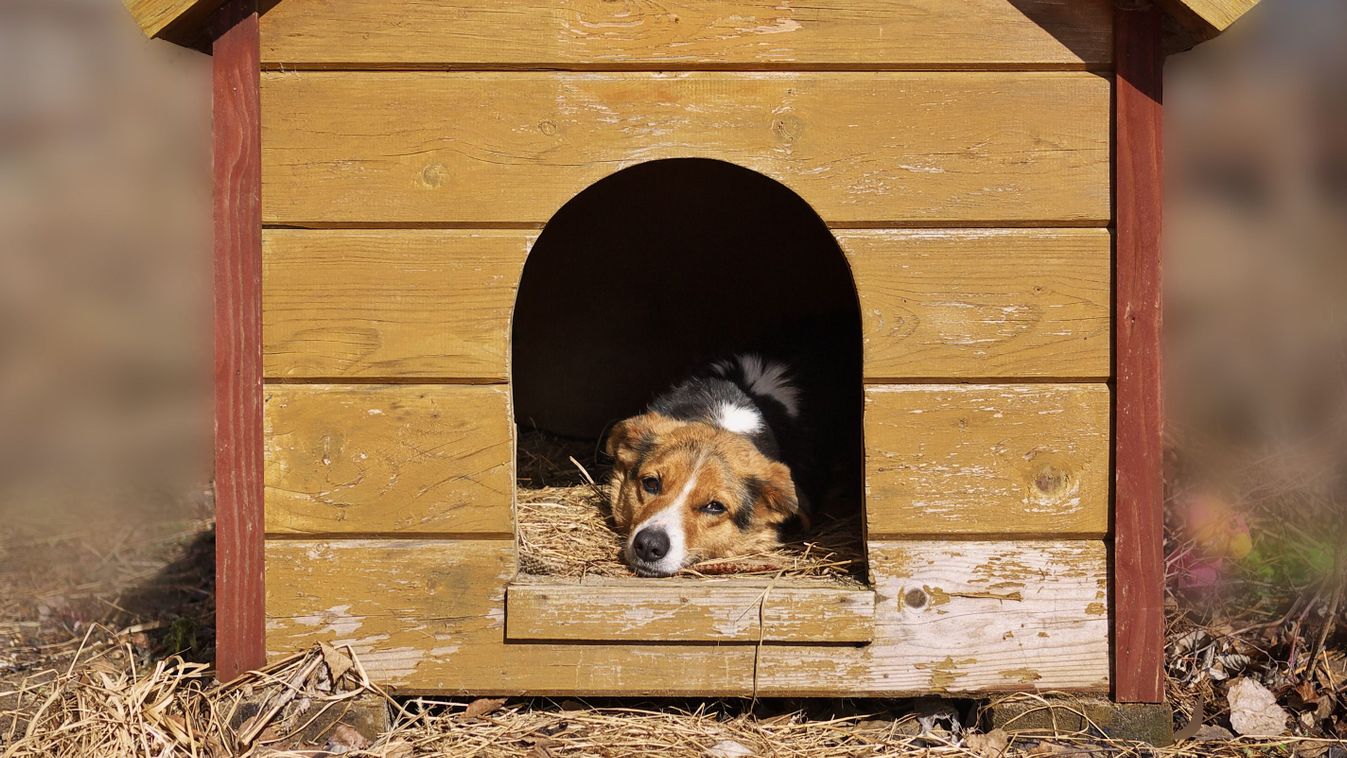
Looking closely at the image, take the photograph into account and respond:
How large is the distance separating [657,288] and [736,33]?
2501 mm

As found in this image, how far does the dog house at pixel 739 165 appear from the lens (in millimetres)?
3098

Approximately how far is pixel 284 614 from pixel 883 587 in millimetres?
1744

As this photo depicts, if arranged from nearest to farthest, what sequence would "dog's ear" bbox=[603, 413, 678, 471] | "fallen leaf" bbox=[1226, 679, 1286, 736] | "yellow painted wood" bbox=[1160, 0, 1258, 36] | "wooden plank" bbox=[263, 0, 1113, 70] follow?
"yellow painted wood" bbox=[1160, 0, 1258, 36]
"wooden plank" bbox=[263, 0, 1113, 70]
"fallen leaf" bbox=[1226, 679, 1286, 736]
"dog's ear" bbox=[603, 413, 678, 471]

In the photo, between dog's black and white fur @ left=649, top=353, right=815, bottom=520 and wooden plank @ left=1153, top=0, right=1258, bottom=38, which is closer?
wooden plank @ left=1153, top=0, right=1258, bottom=38

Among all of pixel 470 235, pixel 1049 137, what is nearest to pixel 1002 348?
pixel 1049 137

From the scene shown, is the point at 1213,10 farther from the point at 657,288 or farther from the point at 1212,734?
the point at 657,288

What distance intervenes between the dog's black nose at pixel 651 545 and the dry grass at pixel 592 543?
0.32 ft

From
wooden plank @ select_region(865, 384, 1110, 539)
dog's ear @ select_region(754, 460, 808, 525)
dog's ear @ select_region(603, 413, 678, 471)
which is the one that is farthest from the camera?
dog's ear @ select_region(603, 413, 678, 471)

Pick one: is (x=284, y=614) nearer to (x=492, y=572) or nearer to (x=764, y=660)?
(x=492, y=572)

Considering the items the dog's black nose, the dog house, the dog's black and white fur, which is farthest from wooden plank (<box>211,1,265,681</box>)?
the dog's black and white fur

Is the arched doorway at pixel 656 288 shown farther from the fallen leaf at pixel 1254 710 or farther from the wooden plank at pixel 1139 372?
the fallen leaf at pixel 1254 710

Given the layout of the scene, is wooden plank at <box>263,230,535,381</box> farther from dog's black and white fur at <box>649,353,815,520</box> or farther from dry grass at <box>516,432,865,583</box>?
dog's black and white fur at <box>649,353,815,520</box>

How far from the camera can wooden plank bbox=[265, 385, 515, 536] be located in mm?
3191

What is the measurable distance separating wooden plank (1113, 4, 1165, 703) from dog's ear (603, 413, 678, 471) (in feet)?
5.60
